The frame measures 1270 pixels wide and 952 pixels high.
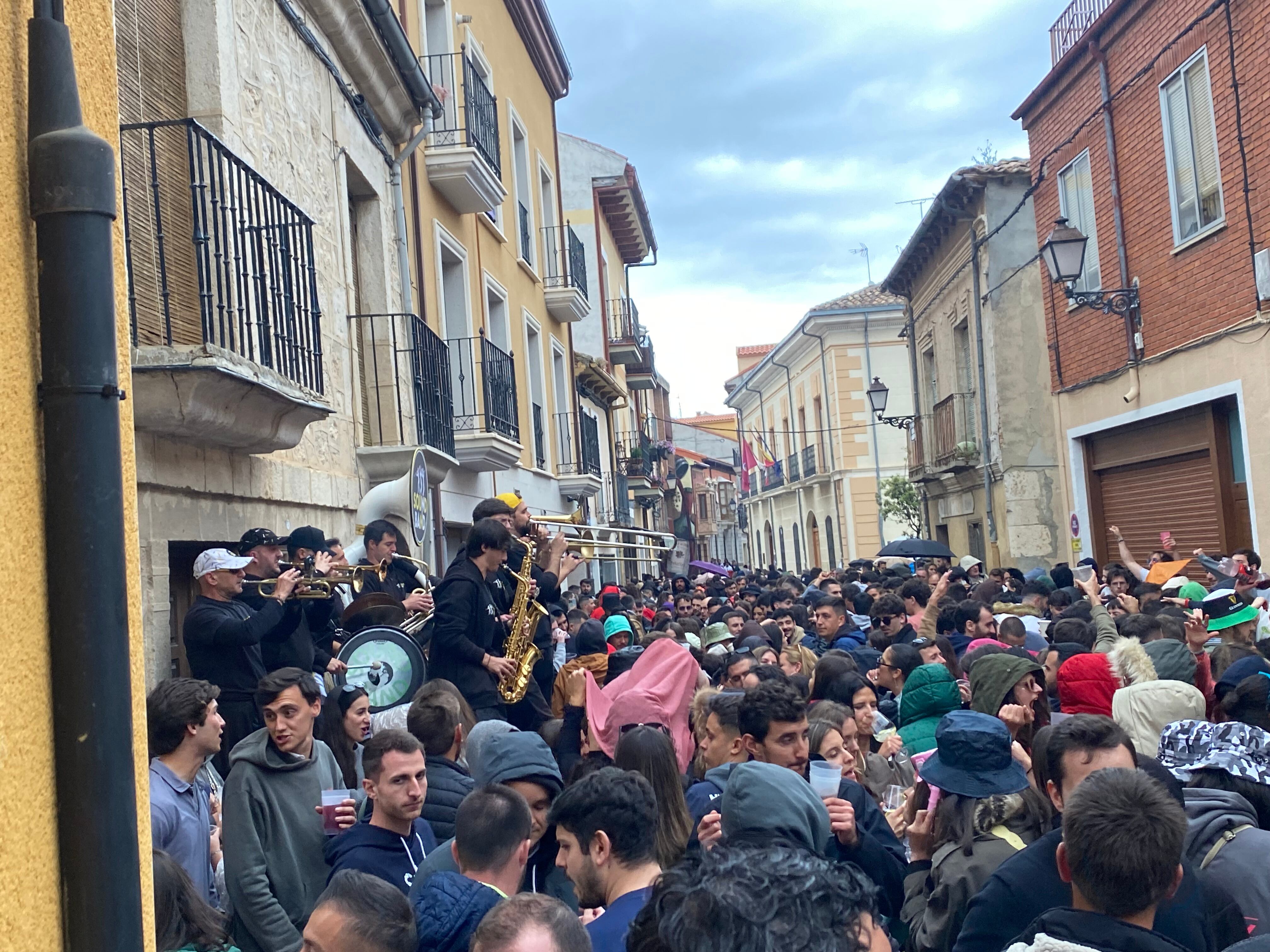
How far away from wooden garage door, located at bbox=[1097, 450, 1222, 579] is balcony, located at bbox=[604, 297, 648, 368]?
45.4ft

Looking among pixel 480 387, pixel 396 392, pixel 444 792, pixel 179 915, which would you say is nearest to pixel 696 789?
pixel 444 792

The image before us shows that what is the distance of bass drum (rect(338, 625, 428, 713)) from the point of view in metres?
5.92

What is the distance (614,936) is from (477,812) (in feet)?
1.86

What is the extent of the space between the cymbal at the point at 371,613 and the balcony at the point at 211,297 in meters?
0.95

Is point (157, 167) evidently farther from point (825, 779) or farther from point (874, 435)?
point (874, 435)

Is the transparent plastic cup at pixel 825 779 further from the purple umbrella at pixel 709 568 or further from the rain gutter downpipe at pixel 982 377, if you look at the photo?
the purple umbrella at pixel 709 568

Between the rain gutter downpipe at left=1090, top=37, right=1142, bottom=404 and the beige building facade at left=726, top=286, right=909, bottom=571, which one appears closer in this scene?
the rain gutter downpipe at left=1090, top=37, right=1142, bottom=404

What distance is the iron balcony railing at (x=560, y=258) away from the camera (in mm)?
18938

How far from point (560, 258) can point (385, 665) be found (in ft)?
46.0

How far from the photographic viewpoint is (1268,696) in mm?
4336

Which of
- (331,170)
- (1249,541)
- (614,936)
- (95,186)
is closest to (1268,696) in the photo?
(614,936)

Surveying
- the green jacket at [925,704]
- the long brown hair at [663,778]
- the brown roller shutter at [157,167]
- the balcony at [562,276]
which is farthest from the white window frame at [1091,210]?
the long brown hair at [663,778]

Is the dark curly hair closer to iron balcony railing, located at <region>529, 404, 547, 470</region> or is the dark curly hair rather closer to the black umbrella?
iron balcony railing, located at <region>529, 404, 547, 470</region>

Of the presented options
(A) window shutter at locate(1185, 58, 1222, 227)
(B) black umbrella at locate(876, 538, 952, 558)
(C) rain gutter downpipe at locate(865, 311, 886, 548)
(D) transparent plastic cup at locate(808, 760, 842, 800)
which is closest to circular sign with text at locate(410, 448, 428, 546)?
(D) transparent plastic cup at locate(808, 760, 842, 800)
